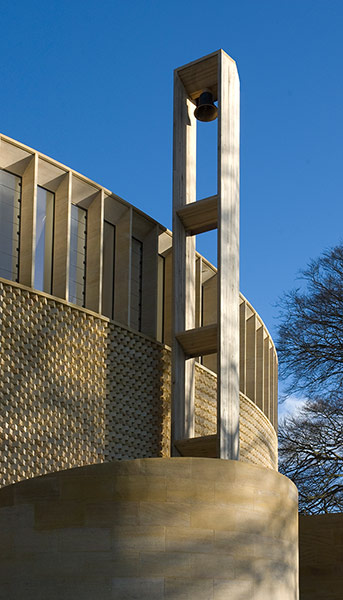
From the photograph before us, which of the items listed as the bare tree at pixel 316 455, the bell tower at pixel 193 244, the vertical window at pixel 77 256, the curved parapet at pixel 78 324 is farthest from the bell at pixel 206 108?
the bare tree at pixel 316 455

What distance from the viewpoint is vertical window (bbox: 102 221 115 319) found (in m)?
15.7

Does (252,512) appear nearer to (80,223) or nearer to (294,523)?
(294,523)

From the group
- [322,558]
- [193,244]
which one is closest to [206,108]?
[193,244]

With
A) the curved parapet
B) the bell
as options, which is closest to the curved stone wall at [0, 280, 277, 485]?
the curved parapet

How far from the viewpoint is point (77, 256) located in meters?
15.3

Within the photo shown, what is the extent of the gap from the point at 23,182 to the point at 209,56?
4.16 meters

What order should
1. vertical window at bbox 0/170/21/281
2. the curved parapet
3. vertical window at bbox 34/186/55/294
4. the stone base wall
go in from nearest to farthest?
the curved parapet → the stone base wall → vertical window at bbox 0/170/21/281 → vertical window at bbox 34/186/55/294

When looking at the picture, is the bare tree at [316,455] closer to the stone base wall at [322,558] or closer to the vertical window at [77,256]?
the stone base wall at [322,558]

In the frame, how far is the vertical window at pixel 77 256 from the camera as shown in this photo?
15.1 m

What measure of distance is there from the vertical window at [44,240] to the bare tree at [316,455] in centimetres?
972

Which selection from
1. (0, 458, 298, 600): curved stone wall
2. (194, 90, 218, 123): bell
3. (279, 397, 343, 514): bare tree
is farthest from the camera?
(279, 397, 343, 514): bare tree

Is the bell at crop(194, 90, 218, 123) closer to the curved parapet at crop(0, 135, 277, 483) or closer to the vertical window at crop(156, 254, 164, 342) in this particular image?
the curved parapet at crop(0, 135, 277, 483)

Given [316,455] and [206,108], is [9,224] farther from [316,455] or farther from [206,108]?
[316,455]

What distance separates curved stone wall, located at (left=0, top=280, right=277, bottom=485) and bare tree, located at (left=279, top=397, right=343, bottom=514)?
20.2 feet
